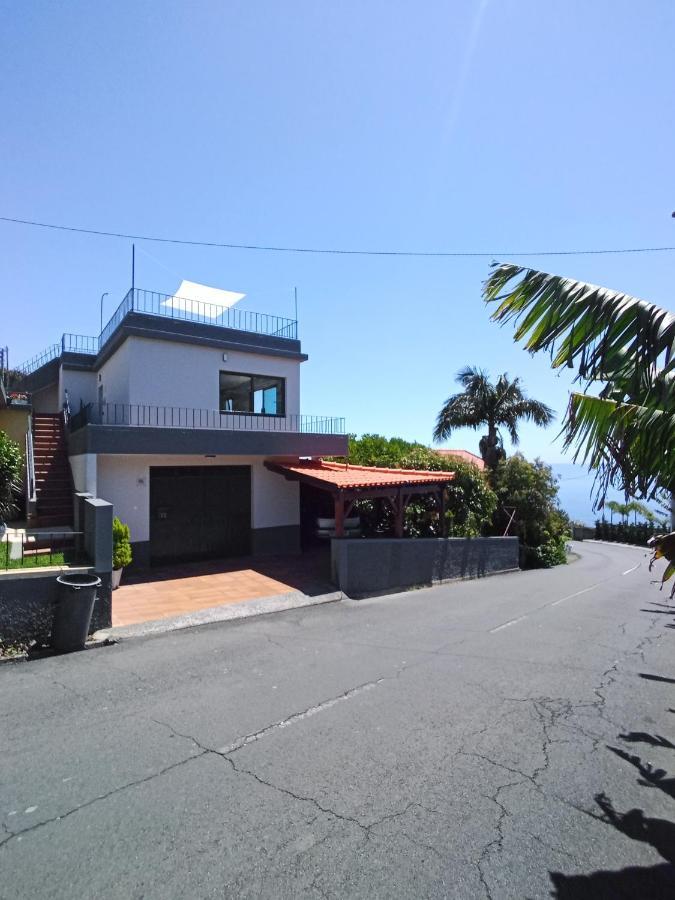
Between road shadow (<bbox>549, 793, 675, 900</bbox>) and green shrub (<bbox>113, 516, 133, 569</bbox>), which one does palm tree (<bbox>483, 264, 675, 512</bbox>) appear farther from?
green shrub (<bbox>113, 516, 133, 569</bbox>)

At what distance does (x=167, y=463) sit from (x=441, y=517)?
830 centimetres

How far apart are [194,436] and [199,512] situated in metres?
2.53

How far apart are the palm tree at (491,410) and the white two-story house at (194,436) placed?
1640cm

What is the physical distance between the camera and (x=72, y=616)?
7.80 meters

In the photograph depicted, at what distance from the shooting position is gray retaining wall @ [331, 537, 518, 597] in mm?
12812

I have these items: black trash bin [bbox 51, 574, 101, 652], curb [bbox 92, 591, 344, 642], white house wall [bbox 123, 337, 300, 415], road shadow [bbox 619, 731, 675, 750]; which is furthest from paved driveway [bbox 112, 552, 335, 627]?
road shadow [bbox 619, 731, 675, 750]

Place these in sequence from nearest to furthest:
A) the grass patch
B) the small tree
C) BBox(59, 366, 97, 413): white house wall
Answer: the grass patch
the small tree
BBox(59, 366, 97, 413): white house wall

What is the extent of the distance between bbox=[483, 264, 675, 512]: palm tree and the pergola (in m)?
8.53

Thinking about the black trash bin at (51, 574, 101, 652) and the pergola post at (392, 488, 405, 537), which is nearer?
the black trash bin at (51, 574, 101, 652)

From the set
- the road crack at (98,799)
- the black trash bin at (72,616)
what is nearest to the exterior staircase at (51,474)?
the black trash bin at (72,616)

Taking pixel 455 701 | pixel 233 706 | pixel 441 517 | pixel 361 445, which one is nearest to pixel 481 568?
pixel 441 517

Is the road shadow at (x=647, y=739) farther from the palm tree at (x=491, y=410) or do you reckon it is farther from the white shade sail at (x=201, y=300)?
the palm tree at (x=491, y=410)

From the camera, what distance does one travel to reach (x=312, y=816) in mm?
3838

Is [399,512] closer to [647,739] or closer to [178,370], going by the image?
[178,370]
